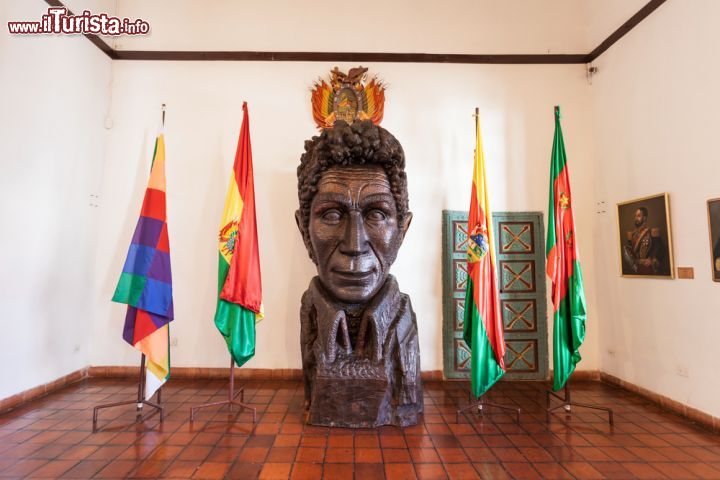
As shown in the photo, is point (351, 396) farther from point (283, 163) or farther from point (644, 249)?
point (644, 249)

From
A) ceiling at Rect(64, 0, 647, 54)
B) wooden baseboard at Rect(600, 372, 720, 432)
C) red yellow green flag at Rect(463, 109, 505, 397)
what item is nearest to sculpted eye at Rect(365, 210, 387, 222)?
red yellow green flag at Rect(463, 109, 505, 397)

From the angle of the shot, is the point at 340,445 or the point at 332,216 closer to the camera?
the point at 340,445

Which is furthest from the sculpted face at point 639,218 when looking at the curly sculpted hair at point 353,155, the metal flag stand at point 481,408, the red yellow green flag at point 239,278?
the red yellow green flag at point 239,278

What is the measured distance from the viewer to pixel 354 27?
4.11 metres

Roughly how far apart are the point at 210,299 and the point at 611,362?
13.5 ft

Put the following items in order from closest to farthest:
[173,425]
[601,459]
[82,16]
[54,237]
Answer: [601,459], [173,425], [54,237], [82,16]

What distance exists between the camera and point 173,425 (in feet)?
8.55

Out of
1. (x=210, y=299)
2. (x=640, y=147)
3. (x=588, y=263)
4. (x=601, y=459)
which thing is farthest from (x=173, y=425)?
(x=640, y=147)

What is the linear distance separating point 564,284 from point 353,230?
1.76m

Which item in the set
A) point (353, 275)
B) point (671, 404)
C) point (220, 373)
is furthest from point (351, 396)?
point (671, 404)

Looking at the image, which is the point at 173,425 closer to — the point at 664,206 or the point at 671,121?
the point at 664,206

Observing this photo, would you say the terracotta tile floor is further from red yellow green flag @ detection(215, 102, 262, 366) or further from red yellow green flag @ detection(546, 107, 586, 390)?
red yellow green flag @ detection(215, 102, 262, 366)

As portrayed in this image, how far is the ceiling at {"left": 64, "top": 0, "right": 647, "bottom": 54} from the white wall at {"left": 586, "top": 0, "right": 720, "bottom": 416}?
81 cm

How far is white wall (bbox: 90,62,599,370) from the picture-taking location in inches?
149
